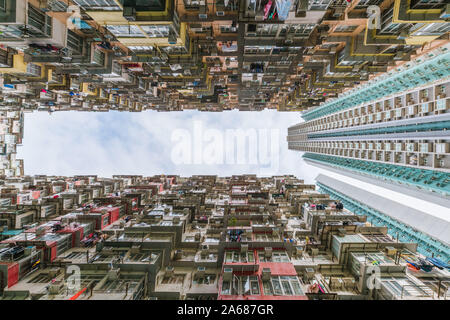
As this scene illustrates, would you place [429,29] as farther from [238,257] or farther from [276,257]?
[238,257]

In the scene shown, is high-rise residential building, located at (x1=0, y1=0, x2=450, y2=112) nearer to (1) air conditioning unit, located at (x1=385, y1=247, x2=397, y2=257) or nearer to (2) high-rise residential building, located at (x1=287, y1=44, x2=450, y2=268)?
(2) high-rise residential building, located at (x1=287, y1=44, x2=450, y2=268)

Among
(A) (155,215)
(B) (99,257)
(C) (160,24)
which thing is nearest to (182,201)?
(A) (155,215)

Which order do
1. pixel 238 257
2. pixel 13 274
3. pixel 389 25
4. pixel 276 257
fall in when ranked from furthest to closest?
pixel 238 257, pixel 276 257, pixel 389 25, pixel 13 274

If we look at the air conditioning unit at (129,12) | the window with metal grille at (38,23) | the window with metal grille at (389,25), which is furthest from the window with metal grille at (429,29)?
the window with metal grille at (38,23)

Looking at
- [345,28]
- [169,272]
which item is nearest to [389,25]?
[345,28]

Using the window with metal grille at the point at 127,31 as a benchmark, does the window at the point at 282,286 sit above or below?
below

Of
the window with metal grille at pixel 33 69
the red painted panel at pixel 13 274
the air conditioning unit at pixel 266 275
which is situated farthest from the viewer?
the window with metal grille at pixel 33 69

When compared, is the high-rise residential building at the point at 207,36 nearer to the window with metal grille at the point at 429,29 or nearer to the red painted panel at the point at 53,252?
the window with metal grille at the point at 429,29

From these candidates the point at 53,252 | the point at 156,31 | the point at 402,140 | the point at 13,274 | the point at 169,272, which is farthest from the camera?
the point at 402,140

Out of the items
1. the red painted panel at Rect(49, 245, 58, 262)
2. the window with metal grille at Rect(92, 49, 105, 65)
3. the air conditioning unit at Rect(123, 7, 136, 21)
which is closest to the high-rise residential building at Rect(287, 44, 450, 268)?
the air conditioning unit at Rect(123, 7, 136, 21)

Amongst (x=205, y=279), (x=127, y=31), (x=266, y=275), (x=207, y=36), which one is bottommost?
(x=205, y=279)

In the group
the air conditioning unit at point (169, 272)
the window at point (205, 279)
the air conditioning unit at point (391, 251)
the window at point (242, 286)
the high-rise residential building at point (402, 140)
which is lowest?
the window at point (205, 279)
